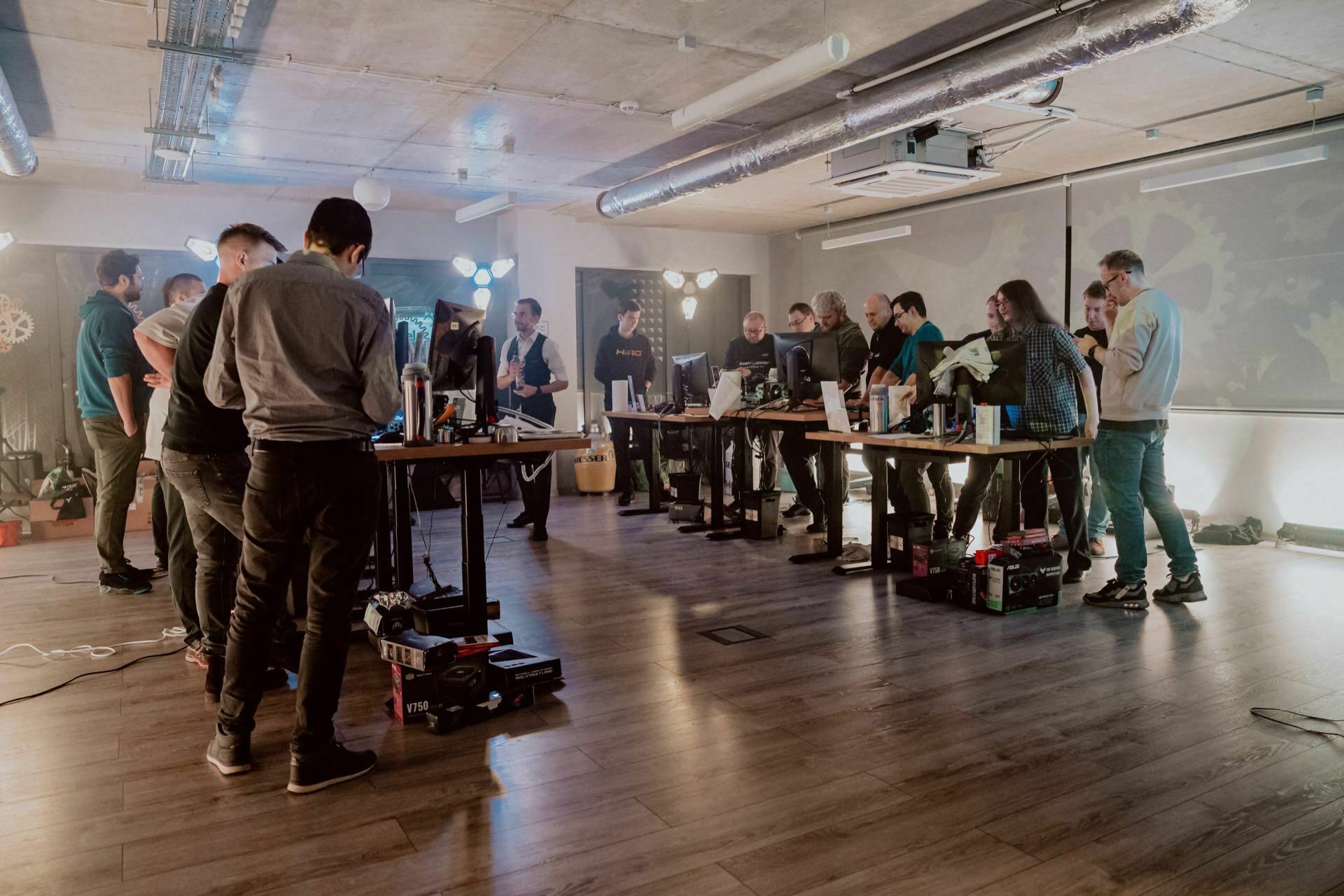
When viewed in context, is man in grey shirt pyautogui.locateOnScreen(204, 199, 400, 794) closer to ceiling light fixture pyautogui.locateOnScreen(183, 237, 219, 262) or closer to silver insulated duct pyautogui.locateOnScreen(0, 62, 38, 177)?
silver insulated duct pyautogui.locateOnScreen(0, 62, 38, 177)

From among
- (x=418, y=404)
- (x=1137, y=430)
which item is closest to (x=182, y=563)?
(x=418, y=404)

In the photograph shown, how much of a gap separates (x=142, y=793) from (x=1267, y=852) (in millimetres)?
3060

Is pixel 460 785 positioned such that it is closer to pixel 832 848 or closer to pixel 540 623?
pixel 832 848

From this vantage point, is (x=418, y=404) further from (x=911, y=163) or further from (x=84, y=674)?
(x=911, y=163)

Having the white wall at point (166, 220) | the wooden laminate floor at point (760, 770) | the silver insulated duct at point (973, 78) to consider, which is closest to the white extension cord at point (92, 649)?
the wooden laminate floor at point (760, 770)

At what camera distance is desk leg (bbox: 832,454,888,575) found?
550cm

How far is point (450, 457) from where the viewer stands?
140 inches

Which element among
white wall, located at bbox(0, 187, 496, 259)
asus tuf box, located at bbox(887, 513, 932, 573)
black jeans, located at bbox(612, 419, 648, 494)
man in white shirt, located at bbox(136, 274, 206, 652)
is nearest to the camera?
man in white shirt, located at bbox(136, 274, 206, 652)

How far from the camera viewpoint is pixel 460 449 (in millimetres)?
3537

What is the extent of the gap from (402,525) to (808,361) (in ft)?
10.4

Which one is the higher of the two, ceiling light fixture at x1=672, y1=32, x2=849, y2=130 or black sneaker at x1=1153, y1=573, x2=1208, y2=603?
ceiling light fixture at x1=672, y1=32, x2=849, y2=130

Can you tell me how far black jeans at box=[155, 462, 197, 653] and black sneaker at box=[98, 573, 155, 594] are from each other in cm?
144

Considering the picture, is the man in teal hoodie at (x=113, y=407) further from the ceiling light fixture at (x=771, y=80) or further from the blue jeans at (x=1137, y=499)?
the blue jeans at (x=1137, y=499)

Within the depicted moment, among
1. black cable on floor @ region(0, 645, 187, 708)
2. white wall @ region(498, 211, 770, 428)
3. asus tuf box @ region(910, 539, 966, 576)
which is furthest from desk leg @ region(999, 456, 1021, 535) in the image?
white wall @ region(498, 211, 770, 428)
